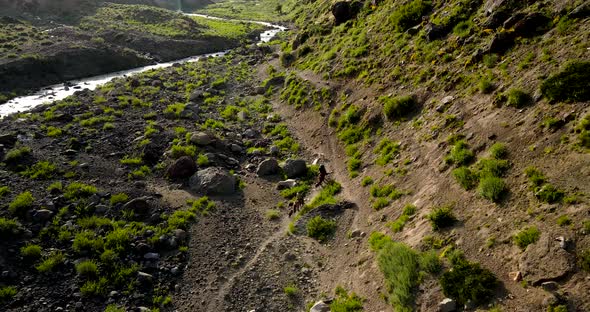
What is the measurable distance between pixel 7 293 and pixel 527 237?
22.3 metres

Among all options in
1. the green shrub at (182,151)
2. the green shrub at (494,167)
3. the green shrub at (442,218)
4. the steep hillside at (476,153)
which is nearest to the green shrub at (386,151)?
the steep hillside at (476,153)

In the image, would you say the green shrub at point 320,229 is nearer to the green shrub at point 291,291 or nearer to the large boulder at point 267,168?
the green shrub at point 291,291

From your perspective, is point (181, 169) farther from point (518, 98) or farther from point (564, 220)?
point (564, 220)

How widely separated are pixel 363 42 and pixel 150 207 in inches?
1103

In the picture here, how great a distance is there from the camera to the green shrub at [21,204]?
2358 centimetres

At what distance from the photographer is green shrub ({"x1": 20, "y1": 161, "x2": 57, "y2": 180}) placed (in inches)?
1116

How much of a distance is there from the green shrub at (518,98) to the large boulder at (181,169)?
21788 mm

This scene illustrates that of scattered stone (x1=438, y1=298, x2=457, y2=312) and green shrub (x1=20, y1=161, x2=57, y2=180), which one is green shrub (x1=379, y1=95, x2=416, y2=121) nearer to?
scattered stone (x1=438, y1=298, x2=457, y2=312)

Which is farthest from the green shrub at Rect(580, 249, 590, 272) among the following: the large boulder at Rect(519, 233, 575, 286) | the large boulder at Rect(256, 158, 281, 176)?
the large boulder at Rect(256, 158, 281, 176)

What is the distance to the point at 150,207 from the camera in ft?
84.0

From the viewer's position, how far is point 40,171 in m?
28.7

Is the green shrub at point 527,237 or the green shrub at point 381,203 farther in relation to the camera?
the green shrub at point 381,203

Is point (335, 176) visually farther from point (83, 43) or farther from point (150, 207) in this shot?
point (83, 43)

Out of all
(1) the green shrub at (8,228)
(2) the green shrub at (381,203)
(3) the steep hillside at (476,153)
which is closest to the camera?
(3) the steep hillside at (476,153)
